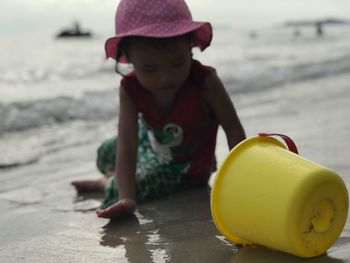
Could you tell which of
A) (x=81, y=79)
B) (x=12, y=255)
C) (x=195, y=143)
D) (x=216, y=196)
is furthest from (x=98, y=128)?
(x=81, y=79)

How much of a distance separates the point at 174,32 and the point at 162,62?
0.15 metres

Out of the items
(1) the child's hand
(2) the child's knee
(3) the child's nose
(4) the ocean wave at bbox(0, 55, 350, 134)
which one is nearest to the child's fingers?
(1) the child's hand

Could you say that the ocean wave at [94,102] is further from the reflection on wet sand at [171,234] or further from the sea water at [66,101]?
the reflection on wet sand at [171,234]

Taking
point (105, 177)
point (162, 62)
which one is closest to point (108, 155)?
point (105, 177)

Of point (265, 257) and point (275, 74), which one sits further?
point (275, 74)

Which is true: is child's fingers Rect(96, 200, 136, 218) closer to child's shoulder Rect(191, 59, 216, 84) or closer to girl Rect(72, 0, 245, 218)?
girl Rect(72, 0, 245, 218)

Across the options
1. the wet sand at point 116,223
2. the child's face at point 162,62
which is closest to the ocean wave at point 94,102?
the wet sand at point 116,223

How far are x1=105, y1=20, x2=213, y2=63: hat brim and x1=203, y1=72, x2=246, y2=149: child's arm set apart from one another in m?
0.18

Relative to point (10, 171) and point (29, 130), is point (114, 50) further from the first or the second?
point (29, 130)

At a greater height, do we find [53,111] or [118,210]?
[118,210]

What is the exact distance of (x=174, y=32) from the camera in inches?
97.3

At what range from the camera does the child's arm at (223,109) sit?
268cm

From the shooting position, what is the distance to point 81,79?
1123 cm

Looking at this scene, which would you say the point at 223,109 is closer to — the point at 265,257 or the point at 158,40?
the point at 158,40
